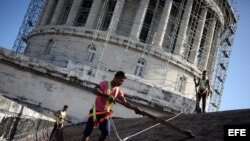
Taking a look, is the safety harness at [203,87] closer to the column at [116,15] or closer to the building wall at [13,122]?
the building wall at [13,122]

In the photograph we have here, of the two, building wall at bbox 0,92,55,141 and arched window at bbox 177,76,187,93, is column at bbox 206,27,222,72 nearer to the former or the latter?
arched window at bbox 177,76,187,93

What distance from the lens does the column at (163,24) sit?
31.4 m

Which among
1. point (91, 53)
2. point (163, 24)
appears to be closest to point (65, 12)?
point (91, 53)

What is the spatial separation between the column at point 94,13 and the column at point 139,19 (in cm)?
392

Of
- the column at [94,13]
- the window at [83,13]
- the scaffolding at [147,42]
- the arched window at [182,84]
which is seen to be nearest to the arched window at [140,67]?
the scaffolding at [147,42]

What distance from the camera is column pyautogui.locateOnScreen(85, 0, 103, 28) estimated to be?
104 feet

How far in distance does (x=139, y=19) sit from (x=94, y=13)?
180 inches

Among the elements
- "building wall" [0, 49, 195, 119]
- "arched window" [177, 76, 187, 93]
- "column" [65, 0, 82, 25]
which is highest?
"column" [65, 0, 82, 25]

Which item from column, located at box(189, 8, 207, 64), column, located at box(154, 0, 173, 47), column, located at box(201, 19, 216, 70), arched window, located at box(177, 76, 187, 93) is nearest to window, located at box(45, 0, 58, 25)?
column, located at box(154, 0, 173, 47)

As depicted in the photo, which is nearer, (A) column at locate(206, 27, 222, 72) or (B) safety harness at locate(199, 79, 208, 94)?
(B) safety harness at locate(199, 79, 208, 94)

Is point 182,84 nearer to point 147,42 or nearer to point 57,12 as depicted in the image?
point 147,42

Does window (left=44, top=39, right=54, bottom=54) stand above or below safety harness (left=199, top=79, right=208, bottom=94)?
above

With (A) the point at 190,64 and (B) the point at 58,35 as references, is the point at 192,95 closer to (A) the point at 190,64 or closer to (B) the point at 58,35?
(A) the point at 190,64

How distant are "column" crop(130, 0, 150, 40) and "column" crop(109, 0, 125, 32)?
5.78ft
